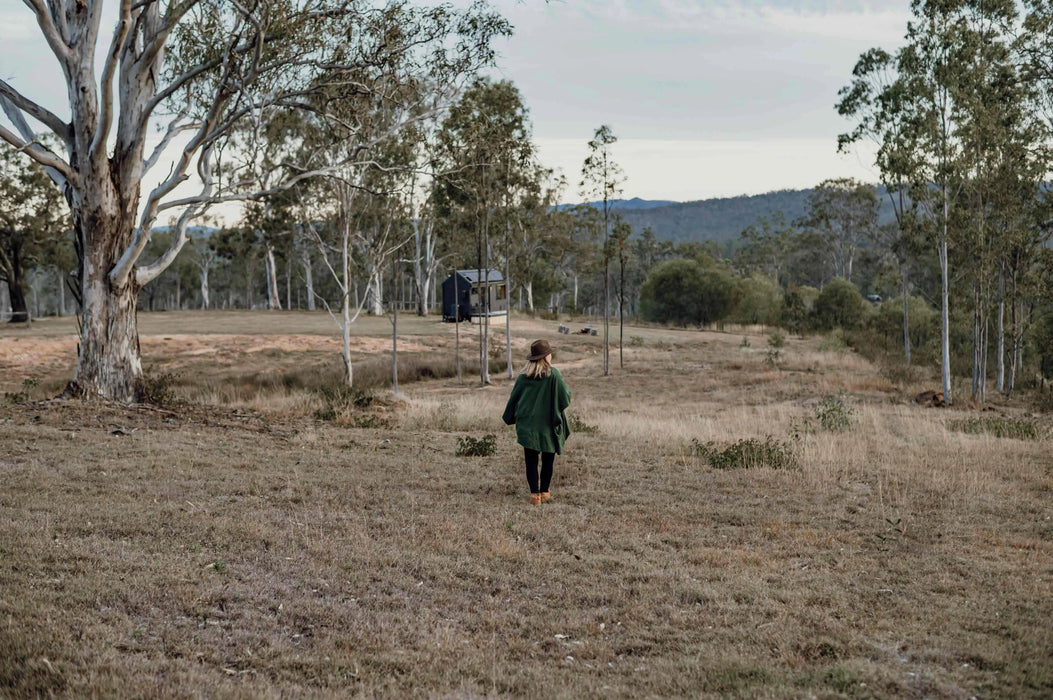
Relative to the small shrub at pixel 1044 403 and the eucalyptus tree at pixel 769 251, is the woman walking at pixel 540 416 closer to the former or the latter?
the small shrub at pixel 1044 403

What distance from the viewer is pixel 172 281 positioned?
96062 mm

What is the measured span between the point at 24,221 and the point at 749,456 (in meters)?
44.5

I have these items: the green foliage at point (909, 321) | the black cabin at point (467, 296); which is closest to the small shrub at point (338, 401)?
the black cabin at point (467, 296)

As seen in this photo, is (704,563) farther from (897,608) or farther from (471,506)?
(471,506)

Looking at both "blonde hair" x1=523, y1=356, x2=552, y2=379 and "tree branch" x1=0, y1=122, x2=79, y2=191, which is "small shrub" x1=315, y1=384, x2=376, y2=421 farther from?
"blonde hair" x1=523, y1=356, x2=552, y2=379

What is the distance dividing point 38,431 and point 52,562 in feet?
23.0

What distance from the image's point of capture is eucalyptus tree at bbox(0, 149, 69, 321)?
43656 mm

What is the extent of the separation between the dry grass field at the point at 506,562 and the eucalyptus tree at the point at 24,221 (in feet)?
116

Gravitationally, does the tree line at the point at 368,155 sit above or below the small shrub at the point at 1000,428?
above

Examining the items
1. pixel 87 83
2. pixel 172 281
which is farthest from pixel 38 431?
pixel 172 281

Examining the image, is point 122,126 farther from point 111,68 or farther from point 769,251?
point 769,251

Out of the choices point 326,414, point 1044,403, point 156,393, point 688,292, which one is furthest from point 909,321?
point 156,393

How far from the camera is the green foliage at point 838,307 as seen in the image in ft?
189

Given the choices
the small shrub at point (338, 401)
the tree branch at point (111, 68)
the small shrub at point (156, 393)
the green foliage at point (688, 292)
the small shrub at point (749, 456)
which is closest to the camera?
the small shrub at point (749, 456)
